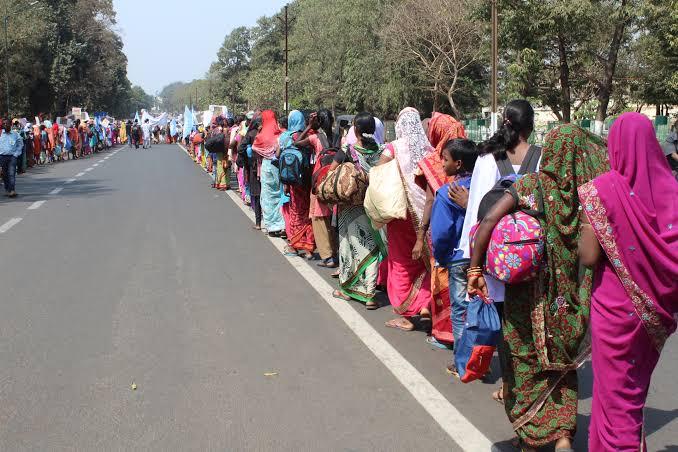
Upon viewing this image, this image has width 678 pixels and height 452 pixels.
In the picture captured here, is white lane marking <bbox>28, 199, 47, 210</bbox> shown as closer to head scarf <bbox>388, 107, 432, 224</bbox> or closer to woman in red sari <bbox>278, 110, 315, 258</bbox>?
woman in red sari <bbox>278, 110, 315, 258</bbox>

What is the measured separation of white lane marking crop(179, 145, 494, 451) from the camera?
391 centimetres

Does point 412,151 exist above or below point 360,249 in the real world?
above

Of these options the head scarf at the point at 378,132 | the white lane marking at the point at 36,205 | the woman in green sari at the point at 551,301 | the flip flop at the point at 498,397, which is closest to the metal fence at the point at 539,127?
the white lane marking at the point at 36,205

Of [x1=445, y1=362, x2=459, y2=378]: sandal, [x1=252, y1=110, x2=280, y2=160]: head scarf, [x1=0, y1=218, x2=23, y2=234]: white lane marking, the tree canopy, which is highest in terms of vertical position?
the tree canopy

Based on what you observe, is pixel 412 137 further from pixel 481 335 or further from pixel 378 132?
pixel 481 335

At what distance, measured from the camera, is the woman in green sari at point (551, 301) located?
11.0 ft

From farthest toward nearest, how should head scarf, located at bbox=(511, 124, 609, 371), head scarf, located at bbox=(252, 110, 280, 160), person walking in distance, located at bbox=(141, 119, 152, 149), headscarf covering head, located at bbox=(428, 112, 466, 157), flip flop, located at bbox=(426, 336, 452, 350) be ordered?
person walking in distance, located at bbox=(141, 119, 152, 149), head scarf, located at bbox=(252, 110, 280, 160), flip flop, located at bbox=(426, 336, 452, 350), headscarf covering head, located at bbox=(428, 112, 466, 157), head scarf, located at bbox=(511, 124, 609, 371)

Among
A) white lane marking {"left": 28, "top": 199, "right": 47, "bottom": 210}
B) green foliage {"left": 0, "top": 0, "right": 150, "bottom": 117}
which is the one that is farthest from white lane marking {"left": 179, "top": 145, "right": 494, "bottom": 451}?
green foliage {"left": 0, "top": 0, "right": 150, "bottom": 117}

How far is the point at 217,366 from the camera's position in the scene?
503 centimetres

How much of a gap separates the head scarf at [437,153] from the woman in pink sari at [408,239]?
188 millimetres

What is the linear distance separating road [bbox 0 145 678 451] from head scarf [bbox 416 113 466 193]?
1.18 metres

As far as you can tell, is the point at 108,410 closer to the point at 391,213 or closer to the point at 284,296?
the point at 391,213

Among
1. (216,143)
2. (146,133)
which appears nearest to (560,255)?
(216,143)

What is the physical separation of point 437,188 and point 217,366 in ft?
5.84
